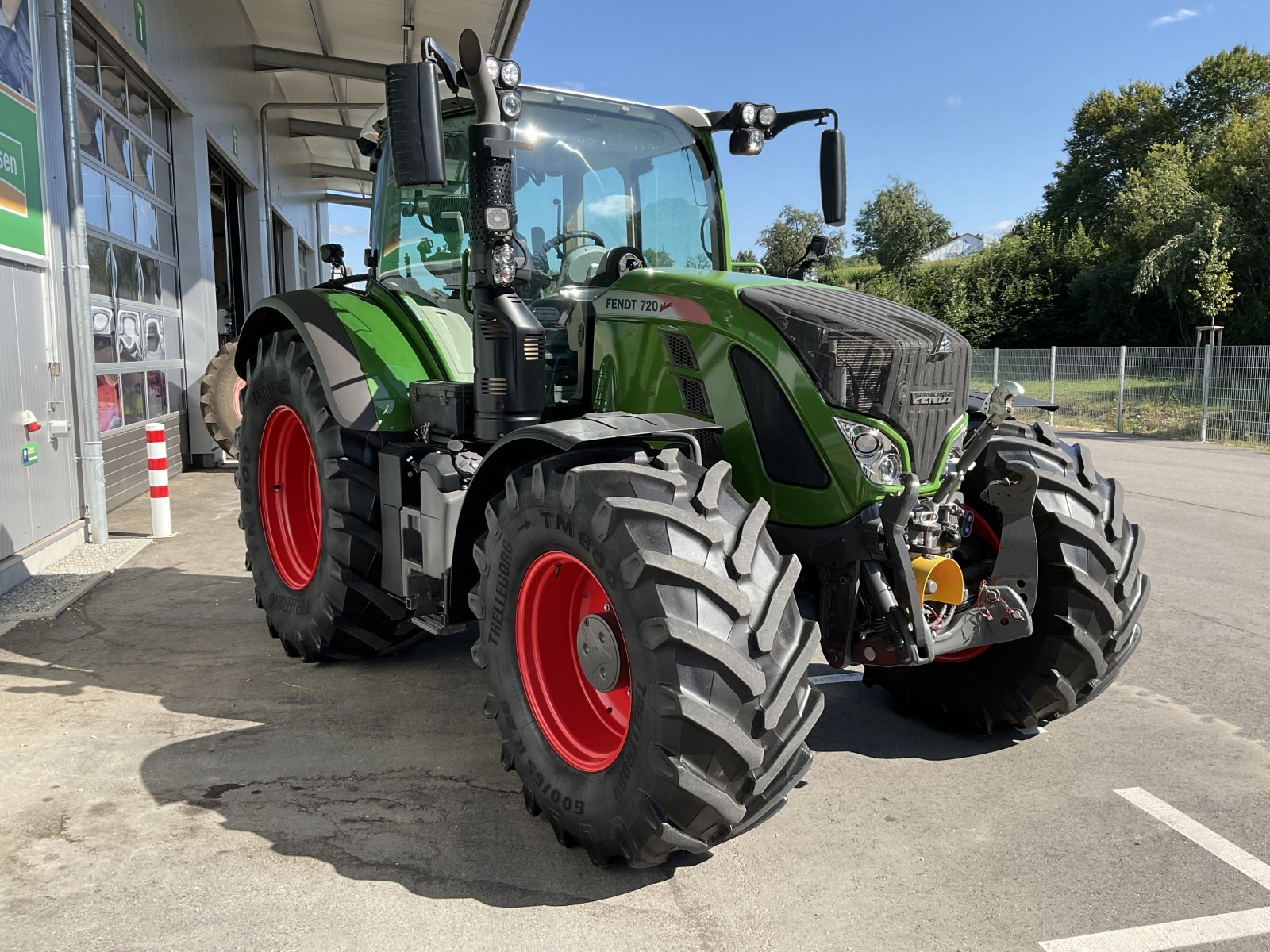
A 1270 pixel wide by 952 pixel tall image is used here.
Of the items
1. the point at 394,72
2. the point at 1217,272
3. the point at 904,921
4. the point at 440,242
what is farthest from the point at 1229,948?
the point at 1217,272

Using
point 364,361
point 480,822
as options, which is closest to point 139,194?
point 364,361

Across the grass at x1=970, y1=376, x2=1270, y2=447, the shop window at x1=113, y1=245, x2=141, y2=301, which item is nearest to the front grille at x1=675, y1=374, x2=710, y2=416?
the shop window at x1=113, y1=245, x2=141, y2=301

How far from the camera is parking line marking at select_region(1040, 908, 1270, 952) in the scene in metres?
2.49

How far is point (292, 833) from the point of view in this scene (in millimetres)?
3025

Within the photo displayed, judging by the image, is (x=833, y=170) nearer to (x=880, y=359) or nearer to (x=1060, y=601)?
(x=880, y=359)

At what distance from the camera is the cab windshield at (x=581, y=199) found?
12.9 ft

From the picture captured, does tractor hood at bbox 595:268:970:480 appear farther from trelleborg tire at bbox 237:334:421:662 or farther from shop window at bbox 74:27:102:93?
shop window at bbox 74:27:102:93

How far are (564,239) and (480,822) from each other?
2.21m

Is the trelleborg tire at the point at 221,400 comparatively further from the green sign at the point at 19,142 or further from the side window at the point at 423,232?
the side window at the point at 423,232

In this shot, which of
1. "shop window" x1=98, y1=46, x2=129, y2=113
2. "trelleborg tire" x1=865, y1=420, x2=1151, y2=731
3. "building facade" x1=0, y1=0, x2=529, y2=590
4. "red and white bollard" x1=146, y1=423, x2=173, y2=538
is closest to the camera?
"trelleborg tire" x1=865, y1=420, x2=1151, y2=731

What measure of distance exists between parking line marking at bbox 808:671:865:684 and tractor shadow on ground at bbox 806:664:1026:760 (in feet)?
0.73

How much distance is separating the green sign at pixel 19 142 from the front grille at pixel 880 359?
515cm

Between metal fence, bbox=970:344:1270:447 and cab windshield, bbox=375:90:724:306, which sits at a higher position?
cab windshield, bbox=375:90:724:306

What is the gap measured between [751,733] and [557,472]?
0.92 meters
